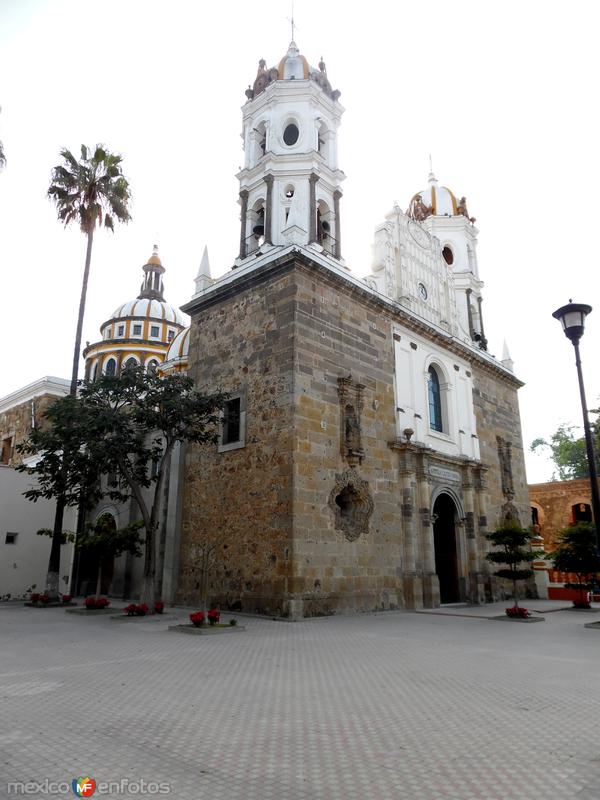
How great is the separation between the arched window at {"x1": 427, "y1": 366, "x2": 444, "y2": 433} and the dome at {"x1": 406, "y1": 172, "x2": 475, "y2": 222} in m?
9.76

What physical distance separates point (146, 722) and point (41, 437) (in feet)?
36.8

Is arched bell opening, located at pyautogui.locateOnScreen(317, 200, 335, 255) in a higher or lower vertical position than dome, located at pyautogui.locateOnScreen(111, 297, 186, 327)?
lower

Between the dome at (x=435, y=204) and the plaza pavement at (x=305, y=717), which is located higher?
the dome at (x=435, y=204)

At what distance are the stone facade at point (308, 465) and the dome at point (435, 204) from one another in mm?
10088

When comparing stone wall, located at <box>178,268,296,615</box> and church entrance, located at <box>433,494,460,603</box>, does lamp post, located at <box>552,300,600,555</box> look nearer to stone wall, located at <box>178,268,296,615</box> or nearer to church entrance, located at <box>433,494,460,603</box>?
stone wall, located at <box>178,268,296,615</box>

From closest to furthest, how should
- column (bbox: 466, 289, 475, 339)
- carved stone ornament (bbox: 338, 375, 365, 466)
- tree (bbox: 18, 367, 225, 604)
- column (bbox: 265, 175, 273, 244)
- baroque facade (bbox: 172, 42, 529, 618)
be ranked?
tree (bbox: 18, 367, 225, 604)
baroque facade (bbox: 172, 42, 529, 618)
carved stone ornament (bbox: 338, 375, 365, 466)
column (bbox: 265, 175, 273, 244)
column (bbox: 466, 289, 475, 339)

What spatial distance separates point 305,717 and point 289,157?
18.2m

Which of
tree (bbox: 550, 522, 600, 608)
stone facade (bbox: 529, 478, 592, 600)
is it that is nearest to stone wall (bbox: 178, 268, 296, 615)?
tree (bbox: 550, 522, 600, 608)

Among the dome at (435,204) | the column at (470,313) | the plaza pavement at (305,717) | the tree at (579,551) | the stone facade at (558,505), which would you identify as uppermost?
the dome at (435,204)

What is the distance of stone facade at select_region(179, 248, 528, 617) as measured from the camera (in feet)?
46.5

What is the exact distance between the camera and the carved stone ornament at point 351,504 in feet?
49.2

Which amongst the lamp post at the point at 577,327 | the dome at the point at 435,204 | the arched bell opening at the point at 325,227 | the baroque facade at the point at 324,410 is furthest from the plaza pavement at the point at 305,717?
the dome at the point at 435,204

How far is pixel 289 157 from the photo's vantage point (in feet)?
64.5

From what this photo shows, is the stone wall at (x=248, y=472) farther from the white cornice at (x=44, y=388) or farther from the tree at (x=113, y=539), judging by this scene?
the white cornice at (x=44, y=388)
